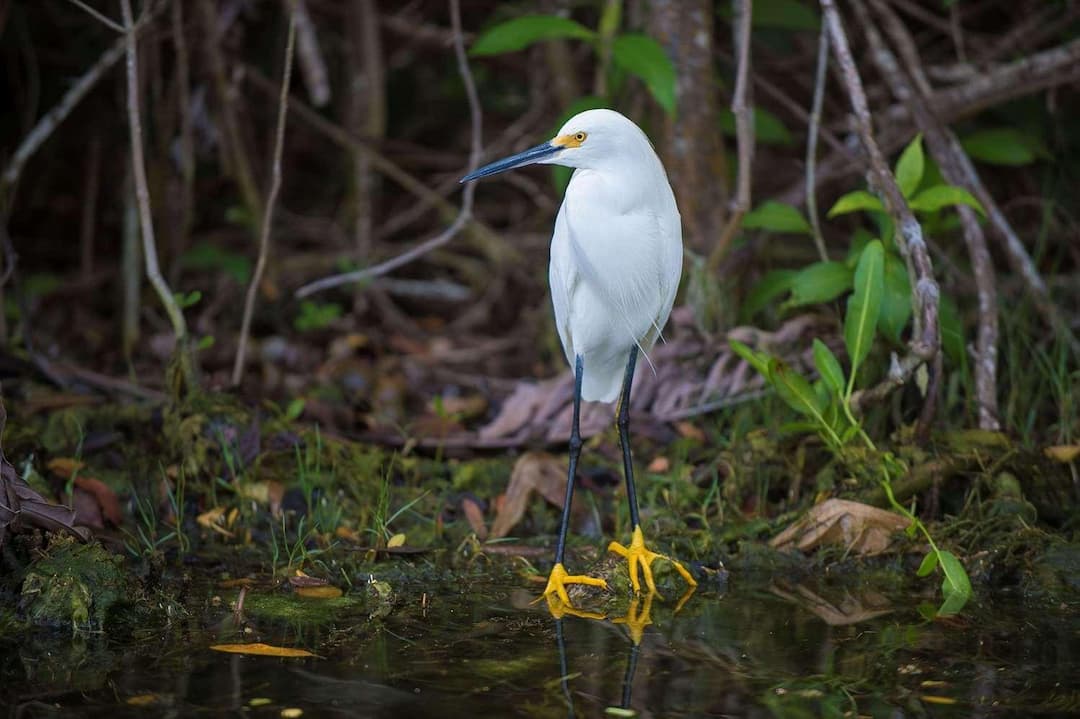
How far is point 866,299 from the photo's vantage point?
344 centimetres

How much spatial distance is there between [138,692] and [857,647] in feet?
4.67

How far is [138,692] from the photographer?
2221mm

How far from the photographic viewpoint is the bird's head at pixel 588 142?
3.07m

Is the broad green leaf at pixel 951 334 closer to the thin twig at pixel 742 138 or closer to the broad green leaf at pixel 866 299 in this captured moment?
the broad green leaf at pixel 866 299

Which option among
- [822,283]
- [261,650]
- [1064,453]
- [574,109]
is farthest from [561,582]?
[574,109]

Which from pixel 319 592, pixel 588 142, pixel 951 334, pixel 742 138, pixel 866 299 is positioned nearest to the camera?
pixel 319 592

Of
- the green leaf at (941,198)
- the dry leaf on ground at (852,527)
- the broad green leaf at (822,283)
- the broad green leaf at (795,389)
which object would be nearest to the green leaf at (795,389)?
the broad green leaf at (795,389)

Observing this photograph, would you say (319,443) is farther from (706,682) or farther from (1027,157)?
(1027,157)

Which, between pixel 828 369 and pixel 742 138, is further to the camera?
A: pixel 742 138

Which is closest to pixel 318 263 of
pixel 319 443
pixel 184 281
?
pixel 184 281

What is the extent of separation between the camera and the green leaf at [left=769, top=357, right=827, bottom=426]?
3.36 metres

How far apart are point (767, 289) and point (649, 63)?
85 cm

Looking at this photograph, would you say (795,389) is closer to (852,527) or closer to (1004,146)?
(852,527)

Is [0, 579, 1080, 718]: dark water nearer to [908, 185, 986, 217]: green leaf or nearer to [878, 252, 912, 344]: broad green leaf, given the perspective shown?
[878, 252, 912, 344]: broad green leaf
